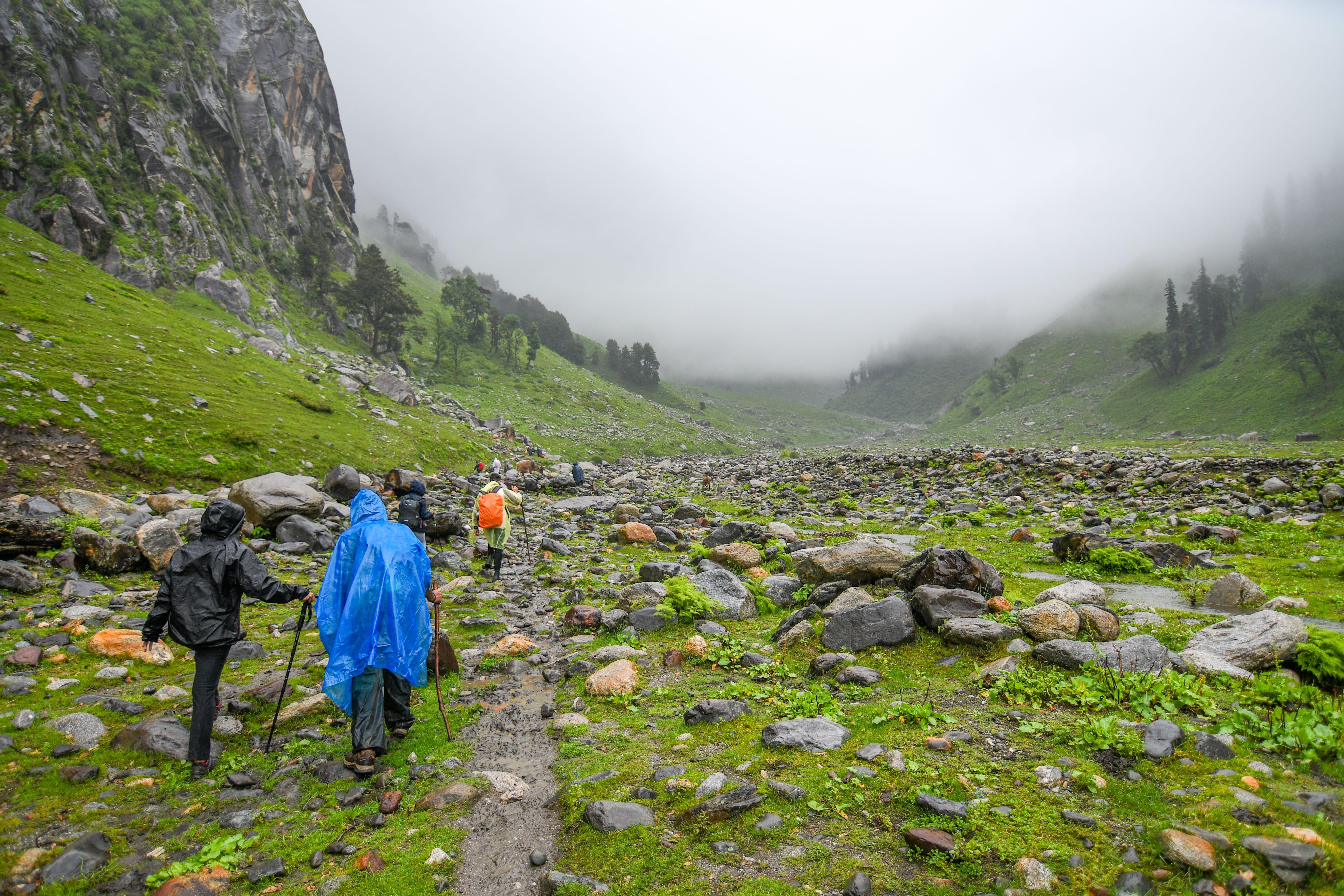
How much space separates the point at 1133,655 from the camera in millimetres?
6445

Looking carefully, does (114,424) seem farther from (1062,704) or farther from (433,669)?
(1062,704)

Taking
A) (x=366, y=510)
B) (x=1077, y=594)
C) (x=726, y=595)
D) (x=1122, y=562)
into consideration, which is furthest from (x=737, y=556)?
(x=366, y=510)

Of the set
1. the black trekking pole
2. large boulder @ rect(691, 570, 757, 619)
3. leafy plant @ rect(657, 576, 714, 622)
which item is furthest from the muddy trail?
large boulder @ rect(691, 570, 757, 619)

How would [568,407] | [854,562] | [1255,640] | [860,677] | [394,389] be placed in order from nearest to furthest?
[1255,640]
[860,677]
[854,562]
[394,389]
[568,407]

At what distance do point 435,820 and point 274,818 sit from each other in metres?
1.67

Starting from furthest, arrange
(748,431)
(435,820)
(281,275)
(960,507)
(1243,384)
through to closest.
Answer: (748,431), (1243,384), (281,275), (960,507), (435,820)

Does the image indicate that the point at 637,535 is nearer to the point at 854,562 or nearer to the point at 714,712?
the point at 854,562

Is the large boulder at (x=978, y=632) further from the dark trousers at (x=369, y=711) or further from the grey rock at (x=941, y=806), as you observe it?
the dark trousers at (x=369, y=711)

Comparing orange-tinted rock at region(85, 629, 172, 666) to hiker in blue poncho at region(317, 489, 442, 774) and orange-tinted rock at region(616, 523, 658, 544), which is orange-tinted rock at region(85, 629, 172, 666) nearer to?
hiker in blue poncho at region(317, 489, 442, 774)

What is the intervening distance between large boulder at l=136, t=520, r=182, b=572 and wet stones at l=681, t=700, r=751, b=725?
11571 mm

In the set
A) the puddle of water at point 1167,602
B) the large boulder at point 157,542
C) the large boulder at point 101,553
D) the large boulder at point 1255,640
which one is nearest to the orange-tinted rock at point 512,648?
the large boulder at point 157,542

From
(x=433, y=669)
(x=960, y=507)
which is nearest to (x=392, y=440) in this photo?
(x=433, y=669)

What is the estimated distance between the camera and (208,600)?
6.30m

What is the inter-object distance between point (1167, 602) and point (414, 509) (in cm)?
1363
